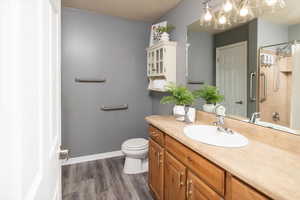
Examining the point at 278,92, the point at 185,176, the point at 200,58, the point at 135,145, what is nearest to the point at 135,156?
the point at 135,145

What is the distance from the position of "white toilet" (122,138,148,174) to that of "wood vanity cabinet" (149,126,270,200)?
0.42 m

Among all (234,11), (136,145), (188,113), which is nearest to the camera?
(234,11)

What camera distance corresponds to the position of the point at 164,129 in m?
1.46

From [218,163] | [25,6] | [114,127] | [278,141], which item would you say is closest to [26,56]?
[25,6]

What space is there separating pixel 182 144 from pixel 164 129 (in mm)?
272

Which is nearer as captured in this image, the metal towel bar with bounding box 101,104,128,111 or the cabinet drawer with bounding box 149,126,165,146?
the cabinet drawer with bounding box 149,126,165,146

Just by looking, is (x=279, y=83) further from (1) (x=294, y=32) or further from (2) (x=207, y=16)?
(2) (x=207, y=16)

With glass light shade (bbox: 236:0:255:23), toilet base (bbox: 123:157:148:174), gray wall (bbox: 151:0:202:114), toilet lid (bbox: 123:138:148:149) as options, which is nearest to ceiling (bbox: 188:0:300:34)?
glass light shade (bbox: 236:0:255:23)

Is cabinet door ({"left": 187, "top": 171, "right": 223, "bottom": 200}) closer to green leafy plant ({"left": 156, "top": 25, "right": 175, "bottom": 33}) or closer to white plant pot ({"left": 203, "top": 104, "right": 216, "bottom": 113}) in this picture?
white plant pot ({"left": 203, "top": 104, "right": 216, "bottom": 113})

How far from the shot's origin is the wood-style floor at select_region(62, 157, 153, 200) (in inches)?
72.8

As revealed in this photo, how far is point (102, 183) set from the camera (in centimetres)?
207

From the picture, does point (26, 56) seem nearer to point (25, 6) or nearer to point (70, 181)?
point (25, 6)

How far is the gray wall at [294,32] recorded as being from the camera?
105 cm

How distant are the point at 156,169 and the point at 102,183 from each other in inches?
34.3
